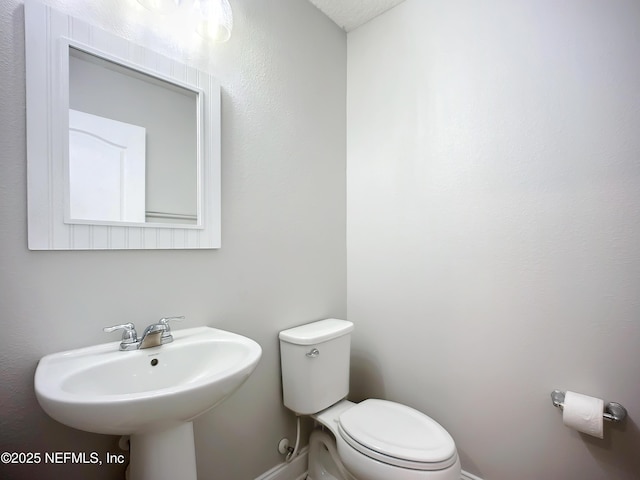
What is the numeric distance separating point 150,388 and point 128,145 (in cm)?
79

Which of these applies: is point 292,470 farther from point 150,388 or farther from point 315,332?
point 150,388

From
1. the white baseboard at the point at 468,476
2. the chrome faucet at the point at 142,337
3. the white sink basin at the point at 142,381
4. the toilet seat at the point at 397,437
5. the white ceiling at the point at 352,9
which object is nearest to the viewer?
the white sink basin at the point at 142,381

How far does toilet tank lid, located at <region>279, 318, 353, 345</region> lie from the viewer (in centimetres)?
132

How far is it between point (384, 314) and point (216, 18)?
5.00 feet

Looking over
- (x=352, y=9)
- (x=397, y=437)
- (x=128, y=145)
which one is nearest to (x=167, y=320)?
(x=128, y=145)

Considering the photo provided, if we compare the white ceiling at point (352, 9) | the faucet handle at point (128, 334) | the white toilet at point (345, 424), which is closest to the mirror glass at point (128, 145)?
the faucet handle at point (128, 334)

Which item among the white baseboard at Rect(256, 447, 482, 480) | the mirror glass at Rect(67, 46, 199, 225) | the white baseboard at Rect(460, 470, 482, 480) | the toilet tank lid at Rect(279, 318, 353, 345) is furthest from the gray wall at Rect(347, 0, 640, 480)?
the mirror glass at Rect(67, 46, 199, 225)

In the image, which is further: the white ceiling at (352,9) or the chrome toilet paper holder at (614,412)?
the white ceiling at (352,9)

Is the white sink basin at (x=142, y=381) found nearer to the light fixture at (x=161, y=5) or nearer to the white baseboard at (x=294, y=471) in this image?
the white baseboard at (x=294, y=471)

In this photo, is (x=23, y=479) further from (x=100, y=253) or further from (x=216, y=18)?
(x=216, y=18)

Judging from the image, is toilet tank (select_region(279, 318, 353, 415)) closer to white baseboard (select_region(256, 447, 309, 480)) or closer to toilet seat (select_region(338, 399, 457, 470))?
toilet seat (select_region(338, 399, 457, 470))

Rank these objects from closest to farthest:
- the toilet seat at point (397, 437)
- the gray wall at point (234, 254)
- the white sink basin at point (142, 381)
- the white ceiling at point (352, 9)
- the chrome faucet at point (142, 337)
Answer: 1. the white sink basin at point (142, 381)
2. the gray wall at point (234, 254)
3. the chrome faucet at point (142, 337)
4. the toilet seat at point (397, 437)
5. the white ceiling at point (352, 9)

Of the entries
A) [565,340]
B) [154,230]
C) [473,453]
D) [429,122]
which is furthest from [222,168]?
[473,453]

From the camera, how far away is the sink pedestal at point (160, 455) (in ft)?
2.62
